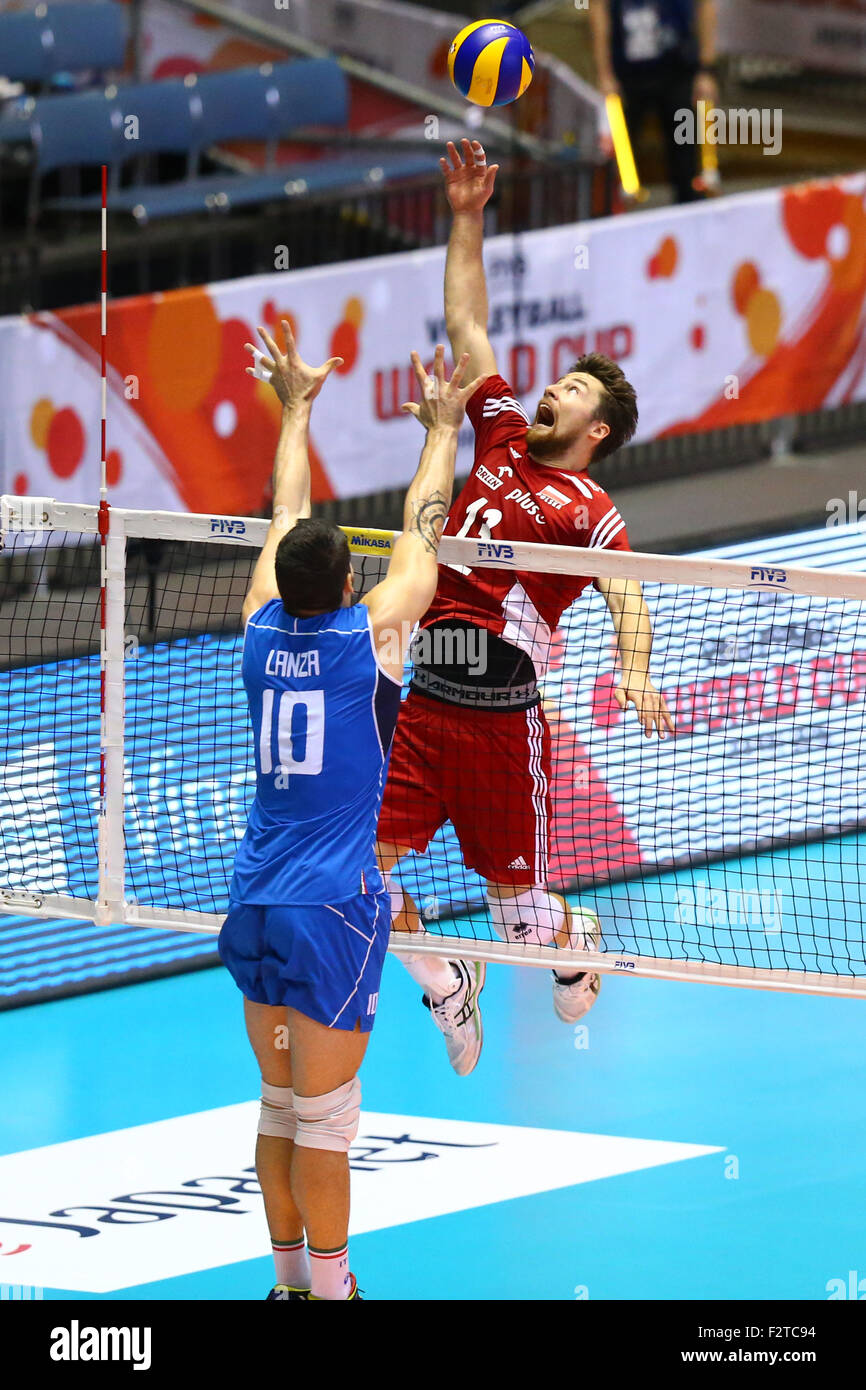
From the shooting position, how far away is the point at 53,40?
18172 mm

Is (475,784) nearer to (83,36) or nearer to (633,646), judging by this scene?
(633,646)

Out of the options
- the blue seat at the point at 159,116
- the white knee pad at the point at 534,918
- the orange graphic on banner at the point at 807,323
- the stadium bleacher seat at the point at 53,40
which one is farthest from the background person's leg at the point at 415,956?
the stadium bleacher seat at the point at 53,40

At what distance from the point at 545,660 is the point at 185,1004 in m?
2.96

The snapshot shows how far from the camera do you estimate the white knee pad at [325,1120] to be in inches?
284

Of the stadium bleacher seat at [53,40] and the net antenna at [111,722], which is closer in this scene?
the net antenna at [111,722]

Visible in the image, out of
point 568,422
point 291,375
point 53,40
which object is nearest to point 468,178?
point 568,422

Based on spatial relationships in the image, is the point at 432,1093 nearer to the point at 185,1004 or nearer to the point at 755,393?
the point at 185,1004

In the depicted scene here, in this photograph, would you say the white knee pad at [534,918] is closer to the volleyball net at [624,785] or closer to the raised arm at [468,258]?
the volleyball net at [624,785]

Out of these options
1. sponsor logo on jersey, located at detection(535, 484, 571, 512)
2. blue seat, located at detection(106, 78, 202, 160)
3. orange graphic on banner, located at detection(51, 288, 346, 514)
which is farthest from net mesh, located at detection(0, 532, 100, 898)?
blue seat, located at detection(106, 78, 202, 160)

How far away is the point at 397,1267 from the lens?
815 cm

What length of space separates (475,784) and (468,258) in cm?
186

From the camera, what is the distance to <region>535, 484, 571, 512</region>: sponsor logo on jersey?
8273mm

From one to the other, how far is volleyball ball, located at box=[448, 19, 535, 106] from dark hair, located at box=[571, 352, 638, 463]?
1095 mm
